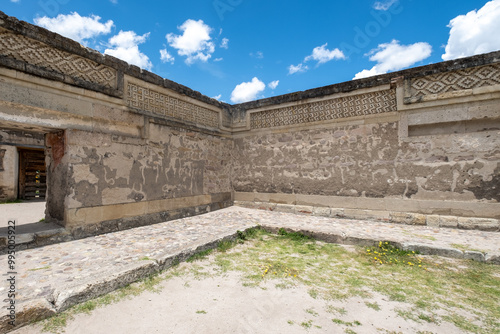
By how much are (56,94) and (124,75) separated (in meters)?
1.22

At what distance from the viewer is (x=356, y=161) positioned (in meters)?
5.63

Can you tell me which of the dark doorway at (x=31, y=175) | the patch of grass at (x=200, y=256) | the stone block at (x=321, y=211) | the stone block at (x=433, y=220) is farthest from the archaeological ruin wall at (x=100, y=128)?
the dark doorway at (x=31, y=175)

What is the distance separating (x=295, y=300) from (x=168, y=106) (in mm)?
4743

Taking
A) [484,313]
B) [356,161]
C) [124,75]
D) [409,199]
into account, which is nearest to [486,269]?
[484,313]

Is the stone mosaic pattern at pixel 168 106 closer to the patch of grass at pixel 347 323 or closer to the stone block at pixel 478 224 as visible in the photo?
the patch of grass at pixel 347 323

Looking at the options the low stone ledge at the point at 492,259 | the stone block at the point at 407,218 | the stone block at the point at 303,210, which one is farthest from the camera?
the stone block at the point at 303,210

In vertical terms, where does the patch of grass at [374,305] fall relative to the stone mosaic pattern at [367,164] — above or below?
below

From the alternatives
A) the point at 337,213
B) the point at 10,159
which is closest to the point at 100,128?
the point at 337,213

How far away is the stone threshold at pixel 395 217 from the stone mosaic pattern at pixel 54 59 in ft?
15.4

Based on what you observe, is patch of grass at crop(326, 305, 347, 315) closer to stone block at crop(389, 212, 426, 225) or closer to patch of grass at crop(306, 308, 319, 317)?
patch of grass at crop(306, 308, 319, 317)

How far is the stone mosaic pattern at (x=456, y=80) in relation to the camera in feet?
14.6

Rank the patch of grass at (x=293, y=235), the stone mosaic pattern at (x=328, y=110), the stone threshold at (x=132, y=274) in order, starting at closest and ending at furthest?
the stone threshold at (x=132, y=274) < the patch of grass at (x=293, y=235) < the stone mosaic pattern at (x=328, y=110)

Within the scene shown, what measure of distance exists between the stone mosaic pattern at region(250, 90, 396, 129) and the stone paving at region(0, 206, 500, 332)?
2.51 meters

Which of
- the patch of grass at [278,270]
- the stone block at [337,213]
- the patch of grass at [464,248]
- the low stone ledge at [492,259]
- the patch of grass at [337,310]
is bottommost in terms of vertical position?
the patch of grass at [337,310]
